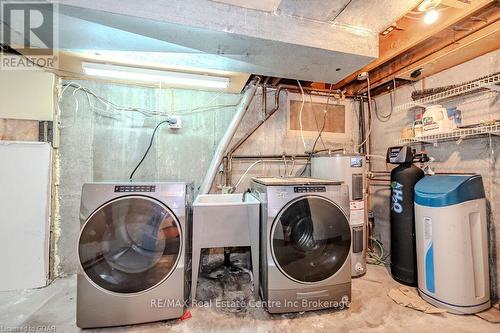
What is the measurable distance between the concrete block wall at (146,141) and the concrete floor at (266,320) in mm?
504

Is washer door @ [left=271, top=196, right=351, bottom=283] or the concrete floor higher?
washer door @ [left=271, top=196, right=351, bottom=283]

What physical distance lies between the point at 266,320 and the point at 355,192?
149 centimetres

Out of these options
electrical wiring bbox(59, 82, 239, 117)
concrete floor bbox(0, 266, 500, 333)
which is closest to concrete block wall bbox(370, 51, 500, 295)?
concrete floor bbox(0, 266, 500, 333)

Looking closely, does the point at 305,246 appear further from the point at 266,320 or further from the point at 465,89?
the point at 465,89

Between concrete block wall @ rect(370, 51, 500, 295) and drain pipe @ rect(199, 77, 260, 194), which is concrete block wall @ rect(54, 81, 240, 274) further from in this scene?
concrete block wall @ rect(370, 51, 500, 295)

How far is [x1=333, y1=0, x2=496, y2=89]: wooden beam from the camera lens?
1.48m

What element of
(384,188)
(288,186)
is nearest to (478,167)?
(384,188)

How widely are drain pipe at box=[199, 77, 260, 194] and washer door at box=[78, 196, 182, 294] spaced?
0.84 meters

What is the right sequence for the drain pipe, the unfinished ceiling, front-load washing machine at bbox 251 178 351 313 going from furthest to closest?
the drain pipe, front-load washing machine at bbox 251 178 351 313, the unfinished ceiling

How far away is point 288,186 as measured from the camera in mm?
1658

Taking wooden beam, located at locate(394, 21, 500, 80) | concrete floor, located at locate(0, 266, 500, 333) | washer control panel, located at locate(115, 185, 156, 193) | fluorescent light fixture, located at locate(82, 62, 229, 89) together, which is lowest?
concrete floor, located at locate(0, 266, 500, 333)

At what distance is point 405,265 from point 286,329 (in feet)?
4.61

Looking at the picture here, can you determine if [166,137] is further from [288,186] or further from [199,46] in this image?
[288,186]

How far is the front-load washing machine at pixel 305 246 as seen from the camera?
5.25 ft
